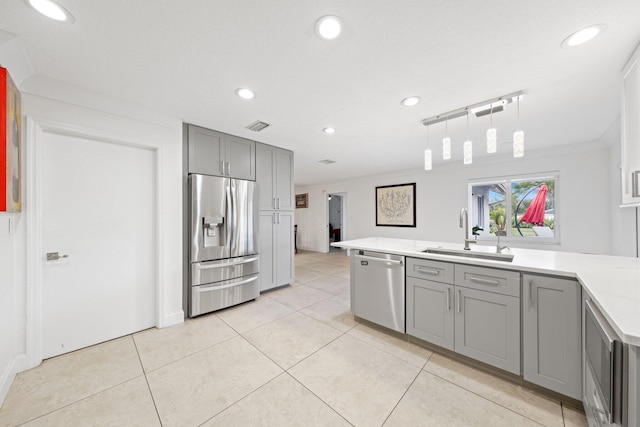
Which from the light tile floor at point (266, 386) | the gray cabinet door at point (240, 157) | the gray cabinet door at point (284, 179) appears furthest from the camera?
the gray cabinet door at point (284, 179)

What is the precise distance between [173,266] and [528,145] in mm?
5681

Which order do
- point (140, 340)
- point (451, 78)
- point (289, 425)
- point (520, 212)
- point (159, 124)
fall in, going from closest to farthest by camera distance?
point (289, 425) → point (451, 78) → point (140, 340) → point (159, 124) → point (520, 212)

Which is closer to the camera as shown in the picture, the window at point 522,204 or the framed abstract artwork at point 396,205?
the window at point 522,204

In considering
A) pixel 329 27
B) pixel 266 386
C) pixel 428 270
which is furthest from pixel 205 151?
pixel 428 270

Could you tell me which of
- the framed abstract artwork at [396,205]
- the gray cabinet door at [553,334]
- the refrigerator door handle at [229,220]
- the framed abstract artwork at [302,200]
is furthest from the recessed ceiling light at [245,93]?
the framed abstract artwork at [302,200]

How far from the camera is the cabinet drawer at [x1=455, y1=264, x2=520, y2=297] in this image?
167 cm

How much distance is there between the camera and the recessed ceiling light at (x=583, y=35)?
1.36 m

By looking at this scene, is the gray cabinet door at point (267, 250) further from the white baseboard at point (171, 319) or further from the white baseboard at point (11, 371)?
the white baseboard at point (11, 371)

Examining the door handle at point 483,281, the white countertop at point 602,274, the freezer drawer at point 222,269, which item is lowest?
the freezer drawer at point 222,269

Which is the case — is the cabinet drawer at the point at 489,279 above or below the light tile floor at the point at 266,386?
above

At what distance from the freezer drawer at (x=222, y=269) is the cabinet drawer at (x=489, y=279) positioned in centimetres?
258

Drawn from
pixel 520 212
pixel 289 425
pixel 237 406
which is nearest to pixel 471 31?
pixel 289 425

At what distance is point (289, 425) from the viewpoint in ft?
4.47

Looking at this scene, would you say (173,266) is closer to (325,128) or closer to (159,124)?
(159,124)
